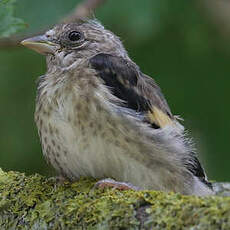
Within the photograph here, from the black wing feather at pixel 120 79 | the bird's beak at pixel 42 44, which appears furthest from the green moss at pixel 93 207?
the bird's beak at pixel 42 44

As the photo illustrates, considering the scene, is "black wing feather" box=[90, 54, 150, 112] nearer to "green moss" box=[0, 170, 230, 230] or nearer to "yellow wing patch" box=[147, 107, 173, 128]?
"yellow wing patch" box=[147, 107, 173, 128]

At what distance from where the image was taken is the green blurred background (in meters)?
6.31

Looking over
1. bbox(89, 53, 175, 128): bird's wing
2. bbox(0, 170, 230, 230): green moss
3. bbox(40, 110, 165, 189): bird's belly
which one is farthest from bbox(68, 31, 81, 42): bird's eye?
bbox(0, 170, 230, 230): green moss

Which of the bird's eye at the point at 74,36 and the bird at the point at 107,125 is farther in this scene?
the bird's eye at the point at 74,36

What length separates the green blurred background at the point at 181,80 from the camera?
20.7 feet

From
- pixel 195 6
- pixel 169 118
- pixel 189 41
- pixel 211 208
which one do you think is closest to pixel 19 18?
pixel 211 208

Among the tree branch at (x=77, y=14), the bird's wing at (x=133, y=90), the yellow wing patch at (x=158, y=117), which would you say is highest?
the tree branch at (x=77, y=14)

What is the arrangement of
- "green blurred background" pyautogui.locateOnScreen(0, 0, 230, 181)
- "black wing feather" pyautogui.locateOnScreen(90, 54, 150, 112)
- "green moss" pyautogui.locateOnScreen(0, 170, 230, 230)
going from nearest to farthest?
"green moss" pyautogui.locateOnScreen(0, 170, 230, 230) → "black wing feather" pyautogui.locateOnScreen(90, 54, 150, 112) → "green blurred background" pyautogui.locateOnScreen(0, 0, 230, 181)

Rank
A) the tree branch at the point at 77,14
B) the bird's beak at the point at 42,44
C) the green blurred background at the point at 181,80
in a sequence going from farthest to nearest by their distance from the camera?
1. the green blurred background at the point at 181,80
2. the bird's beak at the point at 42,44
3. the tree branch at the point at 77,14

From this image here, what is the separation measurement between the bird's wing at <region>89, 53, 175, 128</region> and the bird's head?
0.28m

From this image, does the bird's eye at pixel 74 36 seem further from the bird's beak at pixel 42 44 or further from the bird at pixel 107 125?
the bird's beak at pixel 42 44

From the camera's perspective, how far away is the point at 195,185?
5066 mm

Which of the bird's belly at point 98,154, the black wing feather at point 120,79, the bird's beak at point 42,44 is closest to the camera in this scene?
the bird's belly at point 98,154

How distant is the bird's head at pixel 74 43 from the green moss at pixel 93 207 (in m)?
1.08
